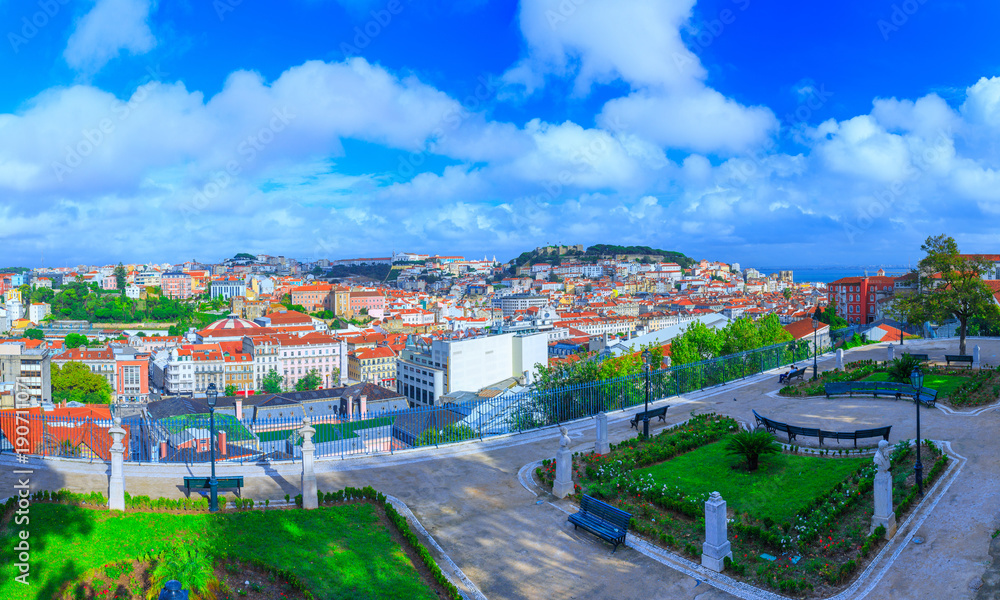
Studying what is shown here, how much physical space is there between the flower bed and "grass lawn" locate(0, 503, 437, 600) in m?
3.42

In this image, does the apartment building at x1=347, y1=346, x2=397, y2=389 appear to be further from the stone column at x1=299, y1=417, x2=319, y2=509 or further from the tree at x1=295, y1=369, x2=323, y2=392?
the stone column at x1=299, y1=417, x2=319, y2=509

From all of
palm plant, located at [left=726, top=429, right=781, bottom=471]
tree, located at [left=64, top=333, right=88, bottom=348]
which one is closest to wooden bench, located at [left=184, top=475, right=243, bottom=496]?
palm plant, located at [left=726, top=429, right=781, bottom=471]

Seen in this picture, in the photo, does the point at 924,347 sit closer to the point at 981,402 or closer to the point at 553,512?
the point at 981,402

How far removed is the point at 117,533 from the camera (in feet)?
24.9

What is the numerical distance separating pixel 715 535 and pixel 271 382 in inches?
2998

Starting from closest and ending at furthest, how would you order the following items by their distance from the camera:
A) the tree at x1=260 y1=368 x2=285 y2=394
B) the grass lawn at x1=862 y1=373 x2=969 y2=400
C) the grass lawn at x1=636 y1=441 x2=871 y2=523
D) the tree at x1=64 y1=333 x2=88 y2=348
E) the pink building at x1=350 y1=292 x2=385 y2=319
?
the grass lawn at x1=636 y1=441 x2=871 y2=523
the grass lawn at x1=862 y1=373 x2=969 y2=400
the tree at x1=260 y1=368 x2=285 y2=394
the tree at x1=64 y1=333 x2=88 y2=348
the pink building at x1=350 y1=292 x2=385 y2=319

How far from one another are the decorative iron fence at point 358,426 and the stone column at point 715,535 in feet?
18.2

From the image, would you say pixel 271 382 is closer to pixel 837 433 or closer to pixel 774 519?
pixel 837 433

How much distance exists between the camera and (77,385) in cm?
5934

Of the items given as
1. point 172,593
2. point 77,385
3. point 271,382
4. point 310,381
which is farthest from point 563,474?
point 310,381

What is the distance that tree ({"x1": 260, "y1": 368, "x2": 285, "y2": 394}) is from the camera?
250ft

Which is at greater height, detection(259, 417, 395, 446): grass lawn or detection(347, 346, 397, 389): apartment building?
detection(259, 417, 395, 446): grass lawn

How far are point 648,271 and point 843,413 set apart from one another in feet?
594

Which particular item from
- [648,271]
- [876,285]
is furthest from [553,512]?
[648,271]
